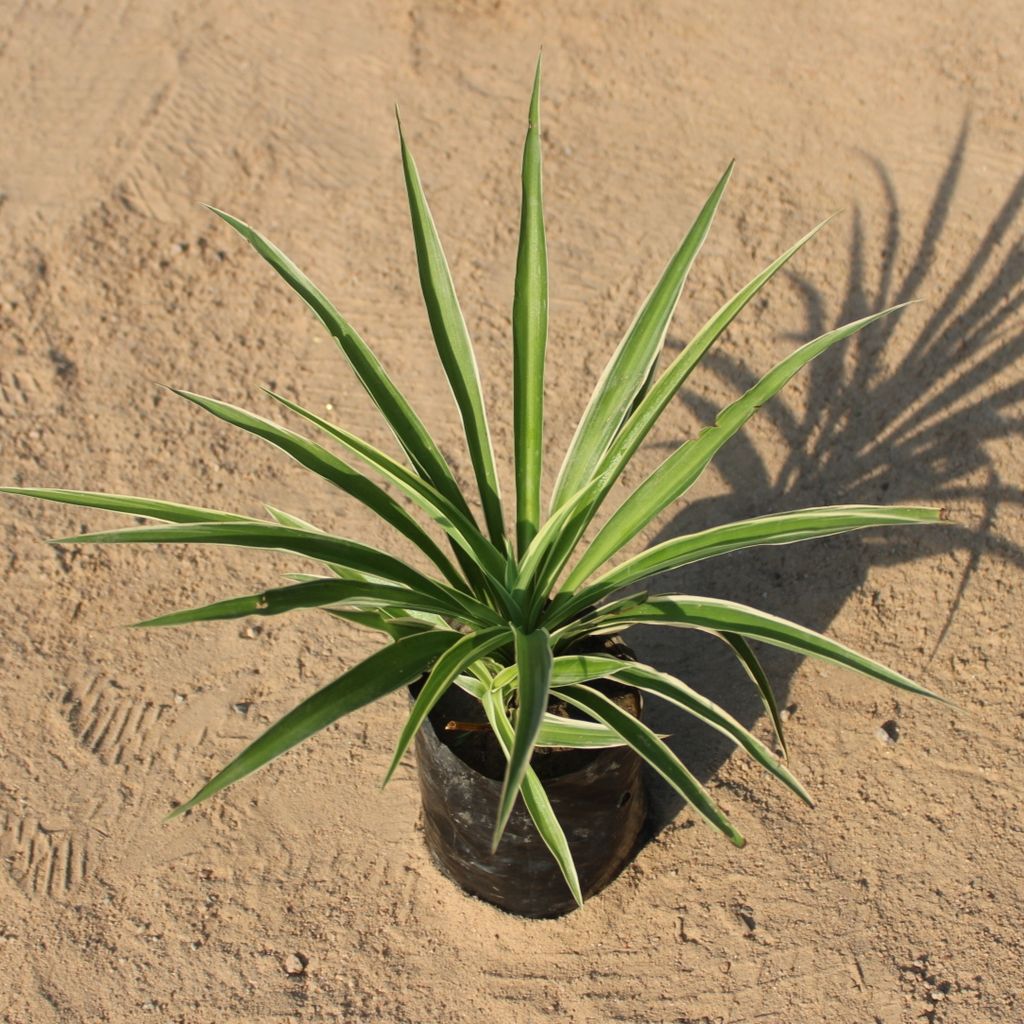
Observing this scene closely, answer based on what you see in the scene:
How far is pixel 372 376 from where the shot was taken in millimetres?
2021

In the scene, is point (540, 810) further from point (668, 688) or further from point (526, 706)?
point (526, 706)

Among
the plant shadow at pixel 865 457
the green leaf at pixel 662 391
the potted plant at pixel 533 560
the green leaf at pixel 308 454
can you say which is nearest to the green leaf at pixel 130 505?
the potted plant at pixel 533 560

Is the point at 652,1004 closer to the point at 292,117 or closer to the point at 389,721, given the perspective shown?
the point at 389,721

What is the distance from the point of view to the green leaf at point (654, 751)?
1.83 metres

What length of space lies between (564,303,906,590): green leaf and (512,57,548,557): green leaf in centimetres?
12

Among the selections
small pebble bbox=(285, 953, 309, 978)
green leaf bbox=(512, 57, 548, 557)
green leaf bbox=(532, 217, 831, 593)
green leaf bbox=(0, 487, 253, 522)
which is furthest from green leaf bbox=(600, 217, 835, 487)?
small pebble bbox=(285, 953, 309, 978)

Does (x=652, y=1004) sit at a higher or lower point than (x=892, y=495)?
lower

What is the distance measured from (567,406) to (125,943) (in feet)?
5.46

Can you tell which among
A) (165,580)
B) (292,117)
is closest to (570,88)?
(292,117)

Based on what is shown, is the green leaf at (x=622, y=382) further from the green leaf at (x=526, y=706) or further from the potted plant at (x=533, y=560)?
the green leaf at (x=526, y=706)

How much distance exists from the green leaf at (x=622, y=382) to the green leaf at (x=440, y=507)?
21cm

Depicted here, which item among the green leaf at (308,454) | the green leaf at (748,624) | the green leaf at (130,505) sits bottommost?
the green leaf at (130,505)

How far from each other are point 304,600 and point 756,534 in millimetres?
726

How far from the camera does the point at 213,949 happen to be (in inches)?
95.3
